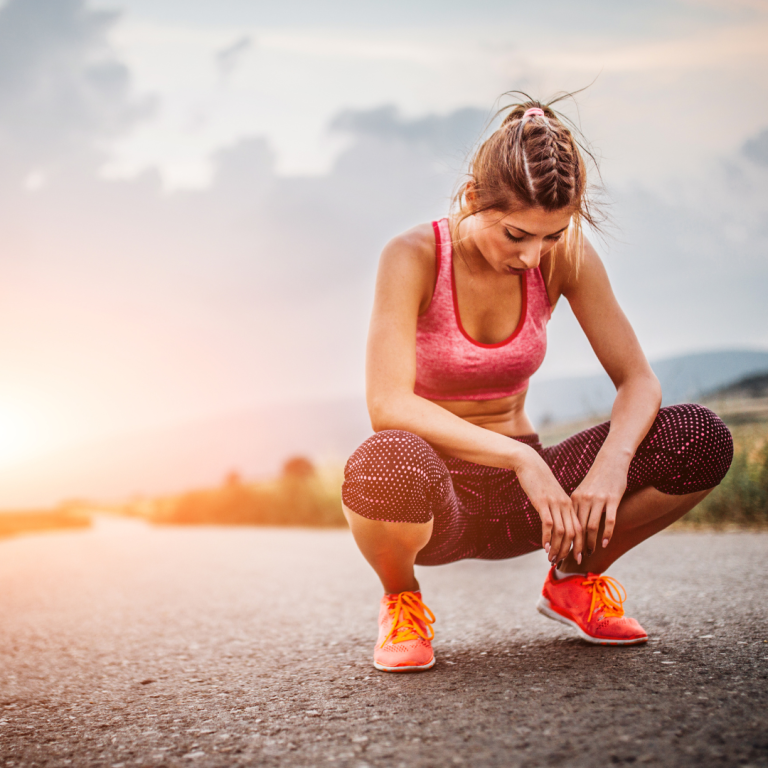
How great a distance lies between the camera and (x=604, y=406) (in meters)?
6.79

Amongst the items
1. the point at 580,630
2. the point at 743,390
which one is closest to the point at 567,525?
the point at 580,630

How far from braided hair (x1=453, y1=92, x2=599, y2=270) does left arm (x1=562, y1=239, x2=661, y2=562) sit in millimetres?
220

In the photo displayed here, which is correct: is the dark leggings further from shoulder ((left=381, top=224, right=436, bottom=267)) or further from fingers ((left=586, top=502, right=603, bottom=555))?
shoulder ((left=381, top=224, right=436, bottom=267))

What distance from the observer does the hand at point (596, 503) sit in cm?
176

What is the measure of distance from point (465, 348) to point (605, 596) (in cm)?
87

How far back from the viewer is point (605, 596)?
78.9 inches

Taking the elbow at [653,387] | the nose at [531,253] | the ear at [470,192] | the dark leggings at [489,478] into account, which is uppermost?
the ear at [470,192]

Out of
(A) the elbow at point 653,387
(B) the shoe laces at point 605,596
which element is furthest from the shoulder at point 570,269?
(B) the shoe laces at point 605,596

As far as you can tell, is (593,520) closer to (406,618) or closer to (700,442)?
(700,442)

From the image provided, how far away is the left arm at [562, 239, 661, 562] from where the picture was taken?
178cm

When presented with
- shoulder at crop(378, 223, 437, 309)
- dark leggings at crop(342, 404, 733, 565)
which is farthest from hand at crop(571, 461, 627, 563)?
shoulder at crop(378, 223, 437, 309)

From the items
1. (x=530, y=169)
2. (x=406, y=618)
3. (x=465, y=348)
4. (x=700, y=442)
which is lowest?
(x=406, y=618)

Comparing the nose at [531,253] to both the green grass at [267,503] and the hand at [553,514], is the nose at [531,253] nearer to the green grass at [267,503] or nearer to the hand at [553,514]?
the hand at [553,514]

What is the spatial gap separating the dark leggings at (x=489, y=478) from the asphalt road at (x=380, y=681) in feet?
1.14
